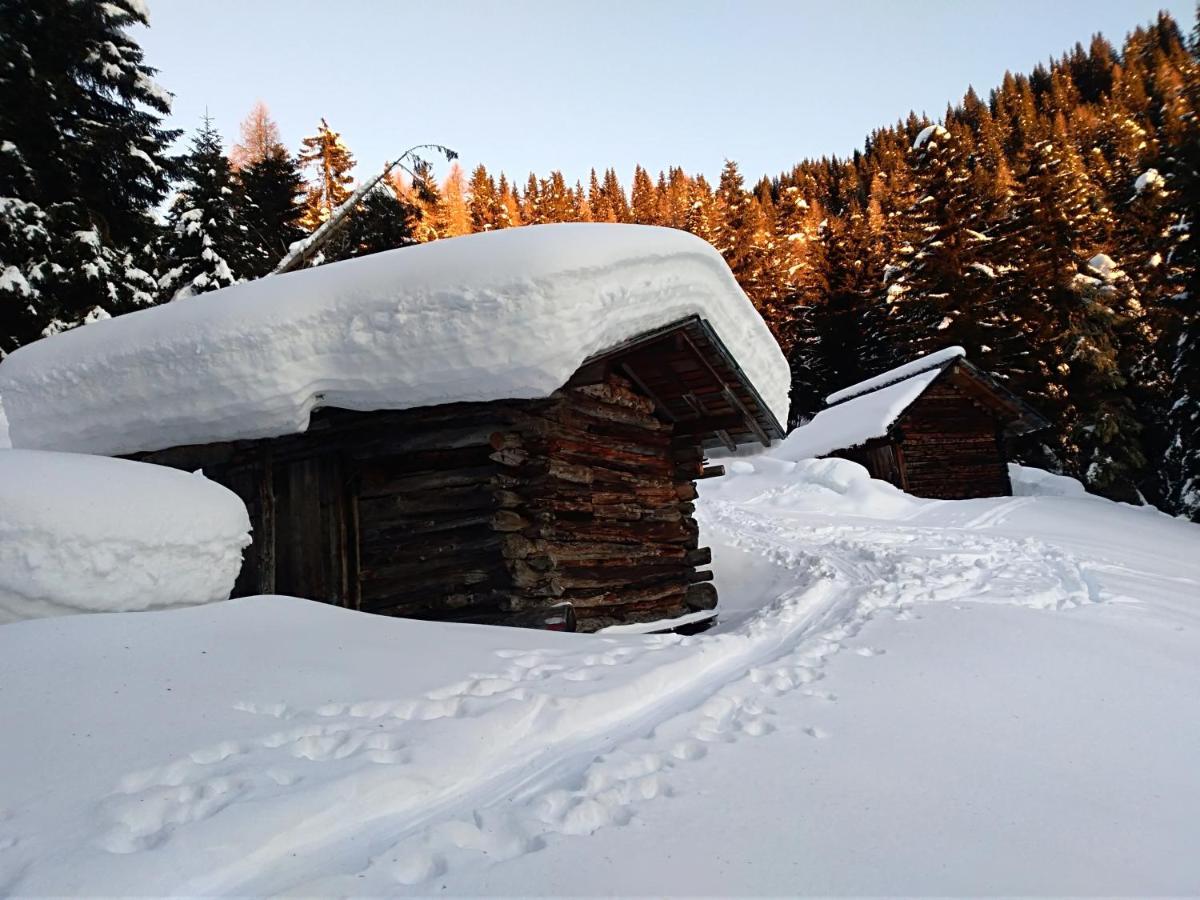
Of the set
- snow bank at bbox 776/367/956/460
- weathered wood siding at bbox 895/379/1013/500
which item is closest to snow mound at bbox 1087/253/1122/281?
weathered wood siding at bbox 895/379/1013/500

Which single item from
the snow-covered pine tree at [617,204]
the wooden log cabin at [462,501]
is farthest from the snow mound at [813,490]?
the snow-covered pine tree at [617,204]

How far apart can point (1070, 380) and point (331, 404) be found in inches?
1040

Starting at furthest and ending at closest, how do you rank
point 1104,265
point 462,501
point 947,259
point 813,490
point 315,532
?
point 947,259 < point 1104,265 < point 813,490 < point 315,532 < point 462,501

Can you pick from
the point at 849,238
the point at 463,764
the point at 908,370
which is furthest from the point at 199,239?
the point at 849,238

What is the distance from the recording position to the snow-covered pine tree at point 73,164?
12.7 meters

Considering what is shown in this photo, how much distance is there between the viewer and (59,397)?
5785mm

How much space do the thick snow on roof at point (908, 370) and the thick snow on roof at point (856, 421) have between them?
0.35 meters

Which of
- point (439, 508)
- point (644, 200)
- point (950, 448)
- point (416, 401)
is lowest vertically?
point (950, 448)

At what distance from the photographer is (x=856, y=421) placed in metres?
21.4

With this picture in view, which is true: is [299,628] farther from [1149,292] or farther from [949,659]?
[1149,292]

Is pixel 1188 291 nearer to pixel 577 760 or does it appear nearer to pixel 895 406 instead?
pixel 895 406

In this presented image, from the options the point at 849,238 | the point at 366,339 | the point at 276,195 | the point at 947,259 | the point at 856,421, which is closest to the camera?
the point at 366,339

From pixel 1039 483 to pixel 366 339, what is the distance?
24098 millimetres

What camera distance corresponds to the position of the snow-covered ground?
198 cm
